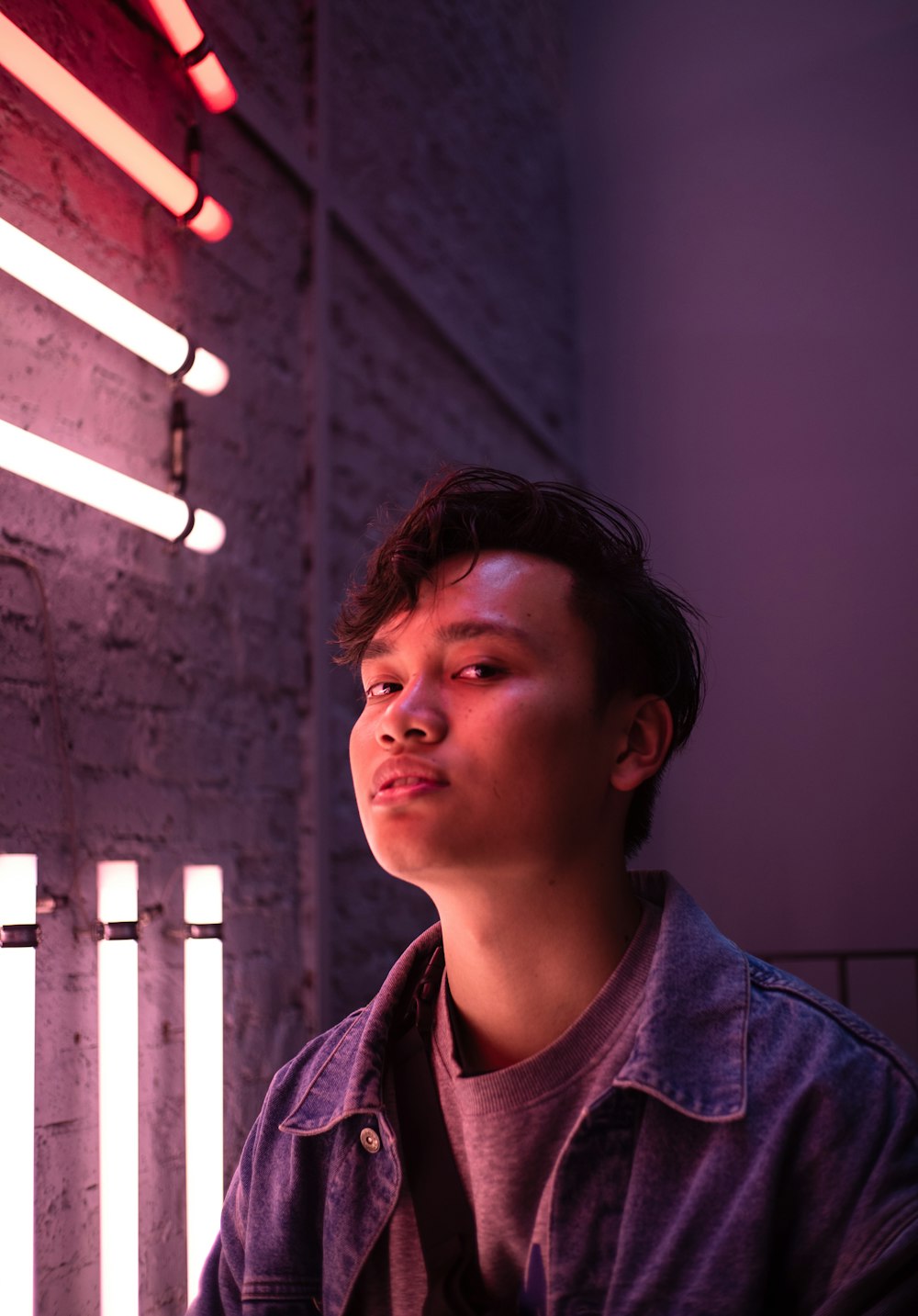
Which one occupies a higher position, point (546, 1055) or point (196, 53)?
point (196, 53)

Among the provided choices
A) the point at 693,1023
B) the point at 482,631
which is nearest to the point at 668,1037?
the point at 693,1023

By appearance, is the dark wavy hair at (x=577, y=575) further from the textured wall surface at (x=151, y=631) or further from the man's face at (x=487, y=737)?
A: the textured wall surface at (x=151, y=631)

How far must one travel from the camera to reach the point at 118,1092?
1.55 m

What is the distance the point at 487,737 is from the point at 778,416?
11.0 feet

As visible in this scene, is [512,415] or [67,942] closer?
[67,942]

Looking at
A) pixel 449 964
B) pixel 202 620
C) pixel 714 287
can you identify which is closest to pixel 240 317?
pixel 202 620

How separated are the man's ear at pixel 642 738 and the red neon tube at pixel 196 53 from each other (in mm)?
1497

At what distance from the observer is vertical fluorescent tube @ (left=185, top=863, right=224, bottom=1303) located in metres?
1.64

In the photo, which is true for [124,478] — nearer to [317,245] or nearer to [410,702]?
[410,702]

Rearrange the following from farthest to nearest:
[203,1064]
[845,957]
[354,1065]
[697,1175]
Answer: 1. [845,957]
2. [203,1064]
3. [354,1065]
4. [697,1175]

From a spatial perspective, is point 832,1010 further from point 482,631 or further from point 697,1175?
point 482,631

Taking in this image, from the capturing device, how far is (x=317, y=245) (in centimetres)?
263

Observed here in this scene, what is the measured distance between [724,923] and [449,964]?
2920 mm

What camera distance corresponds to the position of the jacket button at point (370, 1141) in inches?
47.8
